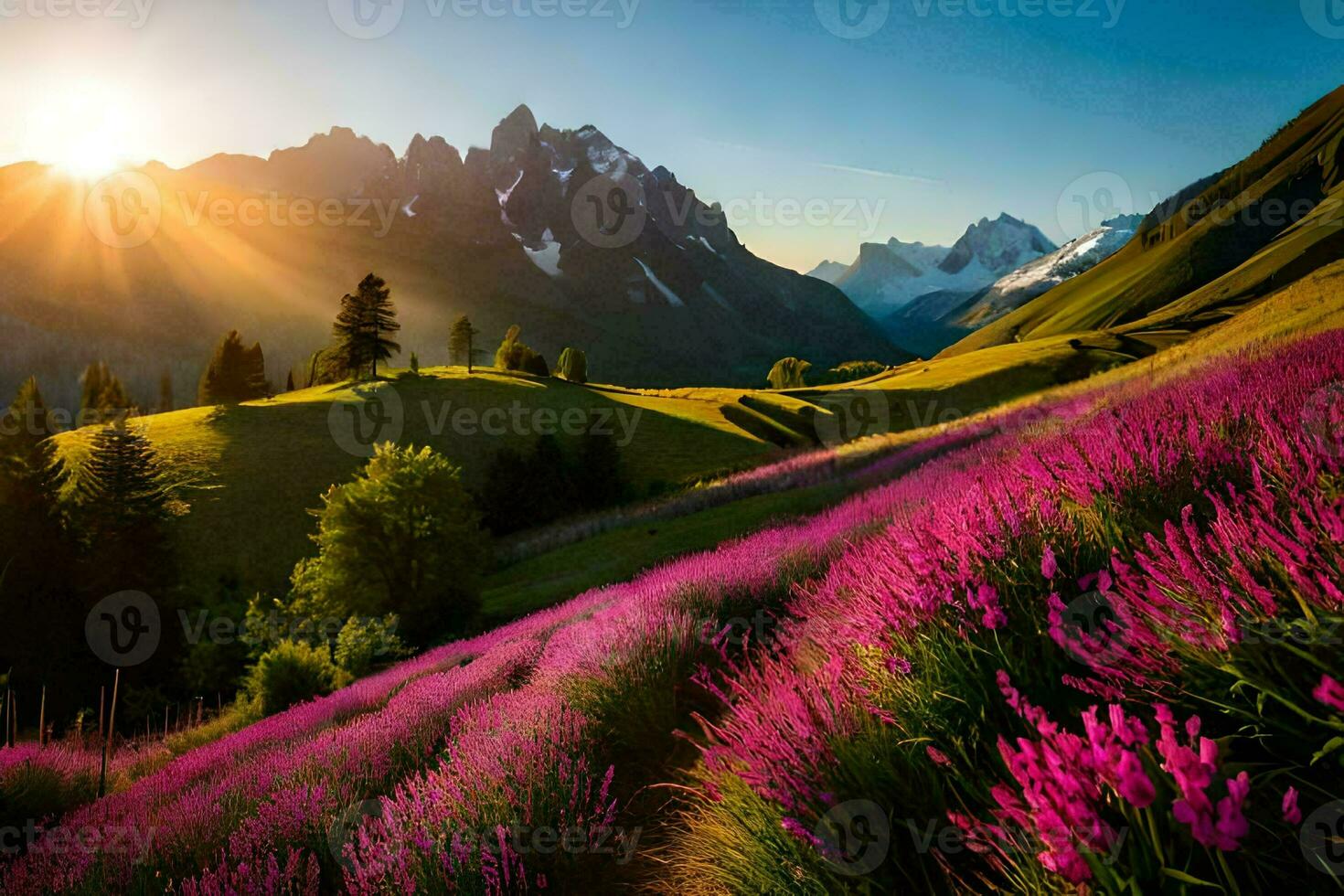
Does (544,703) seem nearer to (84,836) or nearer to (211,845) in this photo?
(211,845)

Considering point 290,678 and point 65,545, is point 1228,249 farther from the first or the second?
point 65,545

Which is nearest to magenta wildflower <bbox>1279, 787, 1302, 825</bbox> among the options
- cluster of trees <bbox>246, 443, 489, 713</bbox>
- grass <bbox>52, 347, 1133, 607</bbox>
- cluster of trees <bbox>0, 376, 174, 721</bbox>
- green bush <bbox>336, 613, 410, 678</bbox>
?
green bush <bbox>336, 613, 410, 678</bbox>

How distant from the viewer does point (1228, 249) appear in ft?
516

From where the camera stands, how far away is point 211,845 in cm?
423

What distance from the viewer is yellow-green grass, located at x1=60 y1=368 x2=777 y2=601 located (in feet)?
133

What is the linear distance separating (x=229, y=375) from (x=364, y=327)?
18.8m

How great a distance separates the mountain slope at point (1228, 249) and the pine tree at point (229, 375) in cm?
13223

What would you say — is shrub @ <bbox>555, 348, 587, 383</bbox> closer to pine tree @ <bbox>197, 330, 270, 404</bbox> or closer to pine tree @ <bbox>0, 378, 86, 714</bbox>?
pine tree @ <bbox>197, 330, 270, 404</bbox>

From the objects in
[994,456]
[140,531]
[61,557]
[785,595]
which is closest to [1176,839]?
[785,595]

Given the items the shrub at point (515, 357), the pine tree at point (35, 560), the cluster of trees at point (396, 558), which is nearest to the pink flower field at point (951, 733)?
the cluster of trees at point (396, 558)

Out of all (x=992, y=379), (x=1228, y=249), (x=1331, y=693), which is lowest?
(x=1331, y=693)

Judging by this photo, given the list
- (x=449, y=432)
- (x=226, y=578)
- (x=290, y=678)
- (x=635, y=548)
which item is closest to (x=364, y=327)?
(x=449, y=432)

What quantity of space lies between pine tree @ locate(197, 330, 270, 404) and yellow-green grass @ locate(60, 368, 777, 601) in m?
13.6

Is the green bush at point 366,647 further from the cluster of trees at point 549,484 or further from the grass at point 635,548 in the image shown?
the cluster of trees at point 549,484
